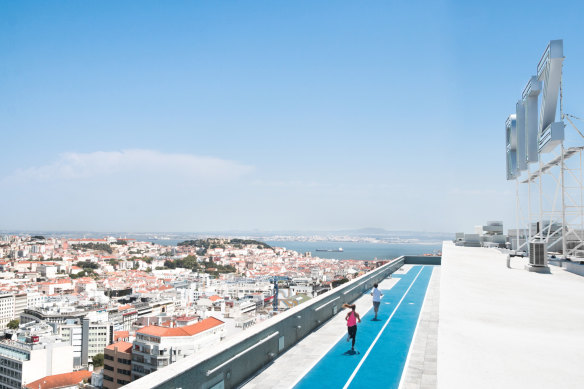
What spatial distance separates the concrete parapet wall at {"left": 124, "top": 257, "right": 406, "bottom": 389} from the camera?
288 centimetres

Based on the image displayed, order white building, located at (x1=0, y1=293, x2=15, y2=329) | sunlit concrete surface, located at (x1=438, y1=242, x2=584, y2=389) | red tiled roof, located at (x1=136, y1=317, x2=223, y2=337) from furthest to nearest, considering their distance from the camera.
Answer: white building, located at (x1=0, y1=293, x2=15, y2=329) → red tiled roof, located at (x1=136, y1=317, x2=223, y2=337) → sunlit concrete surface, located at (x1=438, y1=242, x2=584, y2=389)

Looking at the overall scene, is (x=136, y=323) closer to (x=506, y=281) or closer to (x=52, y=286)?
(x=52, y=286)

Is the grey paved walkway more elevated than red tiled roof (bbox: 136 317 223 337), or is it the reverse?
the grey paved walkway

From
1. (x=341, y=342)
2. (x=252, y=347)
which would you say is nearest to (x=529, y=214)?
(x=341, y=342)

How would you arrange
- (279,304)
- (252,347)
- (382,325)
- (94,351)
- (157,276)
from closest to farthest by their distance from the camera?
(252,347) < (382,325) < (94,351) < (279,304) < (157,276)

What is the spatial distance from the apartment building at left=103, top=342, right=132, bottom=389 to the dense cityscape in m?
0.07

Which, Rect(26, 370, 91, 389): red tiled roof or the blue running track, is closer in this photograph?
the blue running track

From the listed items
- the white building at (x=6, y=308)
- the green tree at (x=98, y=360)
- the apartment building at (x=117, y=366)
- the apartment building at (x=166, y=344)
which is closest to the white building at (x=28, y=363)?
the green tree at (x=98, y=360)

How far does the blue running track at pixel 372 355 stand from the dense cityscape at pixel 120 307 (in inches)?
757

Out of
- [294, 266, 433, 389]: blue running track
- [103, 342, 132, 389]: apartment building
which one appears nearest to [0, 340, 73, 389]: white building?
[103, 342, 132, 389]: apartment building

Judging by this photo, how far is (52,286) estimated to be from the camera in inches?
2795

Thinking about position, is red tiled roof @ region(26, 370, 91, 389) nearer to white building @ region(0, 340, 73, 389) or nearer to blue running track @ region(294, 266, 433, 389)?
white building @ region(0, 340, 73, 389)

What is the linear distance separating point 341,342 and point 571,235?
12.4m

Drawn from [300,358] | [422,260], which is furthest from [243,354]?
[422,260]
